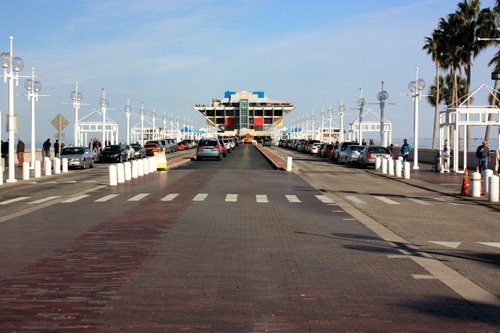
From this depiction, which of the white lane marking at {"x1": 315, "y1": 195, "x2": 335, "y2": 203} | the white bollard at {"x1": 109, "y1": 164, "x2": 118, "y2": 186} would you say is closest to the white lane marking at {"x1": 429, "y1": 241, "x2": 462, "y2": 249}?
the white lane marking at {"x1": 315, "y1": 195, "x2": 335, "y2": 203}

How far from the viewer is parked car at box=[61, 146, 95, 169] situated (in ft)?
144

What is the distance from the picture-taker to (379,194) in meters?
24.6

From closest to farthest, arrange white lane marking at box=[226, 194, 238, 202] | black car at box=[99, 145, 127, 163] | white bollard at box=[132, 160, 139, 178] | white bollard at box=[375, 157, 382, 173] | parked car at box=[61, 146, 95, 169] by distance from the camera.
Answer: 1. white lane marking at box=[226, 194, 238, 202]
2. white bollard at box=[132, 160, 139, 178]
3. white bollard at box=[375, 157, 382, 173]
4. parked car at box=[61, 146, 95, 169]
5. black car at box=[99, 145, 127, 163]

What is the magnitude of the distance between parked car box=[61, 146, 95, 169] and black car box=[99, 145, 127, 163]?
22.6ft

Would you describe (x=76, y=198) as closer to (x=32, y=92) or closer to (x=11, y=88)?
(x=11, y=88)

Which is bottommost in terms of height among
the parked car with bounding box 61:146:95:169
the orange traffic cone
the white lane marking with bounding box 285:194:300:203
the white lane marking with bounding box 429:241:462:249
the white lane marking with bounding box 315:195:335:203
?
the white lane marking with bounding box 429:241:462:249

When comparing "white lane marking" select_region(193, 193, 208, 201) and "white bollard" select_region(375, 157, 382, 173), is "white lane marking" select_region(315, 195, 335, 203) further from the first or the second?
"white bollard" select_region(375, 157, 382, 173)

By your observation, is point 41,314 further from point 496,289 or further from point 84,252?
point 496,289

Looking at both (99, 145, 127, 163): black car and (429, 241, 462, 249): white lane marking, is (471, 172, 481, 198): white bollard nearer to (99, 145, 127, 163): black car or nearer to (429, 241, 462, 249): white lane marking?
(429, 241, 462, 249): white lane marking

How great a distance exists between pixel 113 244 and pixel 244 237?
2.47 metres

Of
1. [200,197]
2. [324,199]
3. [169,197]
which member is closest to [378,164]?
[324,199]

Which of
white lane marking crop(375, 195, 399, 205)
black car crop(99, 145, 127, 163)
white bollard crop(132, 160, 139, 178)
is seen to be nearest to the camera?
white lane marking crop(375, 195, 399, 205)

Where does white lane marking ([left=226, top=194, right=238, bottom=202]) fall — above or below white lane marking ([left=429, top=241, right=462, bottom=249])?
above

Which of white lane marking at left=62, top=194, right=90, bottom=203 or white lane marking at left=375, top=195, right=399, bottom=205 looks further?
white lane marking at left=375, top=195, right=399, bottom=205
